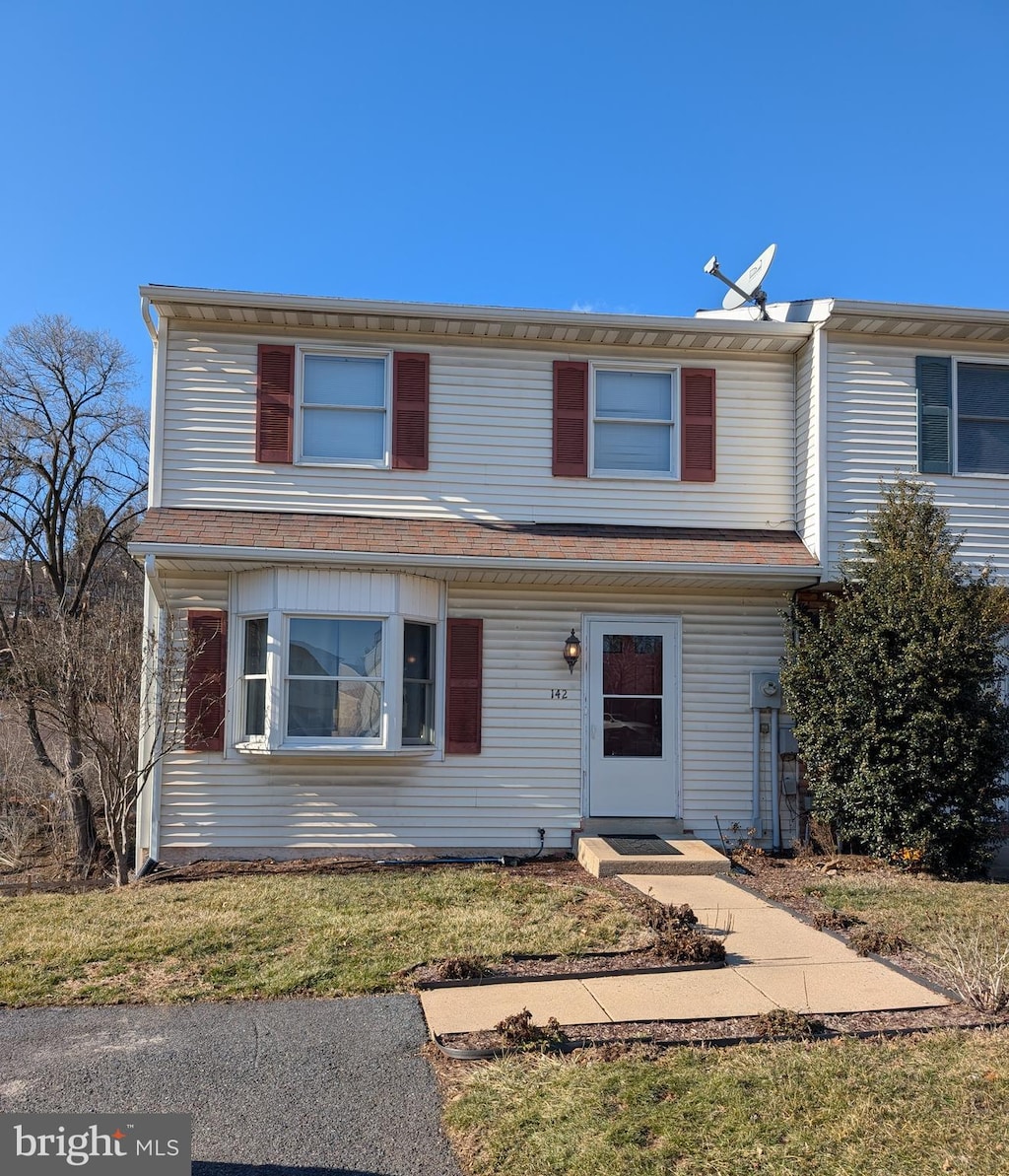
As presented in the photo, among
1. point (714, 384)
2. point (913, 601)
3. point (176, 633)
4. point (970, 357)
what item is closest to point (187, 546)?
point (176, 633)

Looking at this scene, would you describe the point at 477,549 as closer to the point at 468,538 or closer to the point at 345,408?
the point at 468,538

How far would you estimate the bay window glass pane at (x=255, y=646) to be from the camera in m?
9.60

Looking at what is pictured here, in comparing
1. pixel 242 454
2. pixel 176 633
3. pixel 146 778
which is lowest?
pixel 146 778

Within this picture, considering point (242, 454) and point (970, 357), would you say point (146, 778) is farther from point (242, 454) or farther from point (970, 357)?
point (970, 357)

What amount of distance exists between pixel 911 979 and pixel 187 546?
22.0ft

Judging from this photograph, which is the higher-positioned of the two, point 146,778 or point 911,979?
point 146,778

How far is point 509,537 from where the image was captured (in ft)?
32.4

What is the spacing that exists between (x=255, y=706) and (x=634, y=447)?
4.67 meters

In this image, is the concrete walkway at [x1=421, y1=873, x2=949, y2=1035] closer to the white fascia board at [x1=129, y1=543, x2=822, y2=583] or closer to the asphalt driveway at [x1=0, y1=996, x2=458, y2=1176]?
the asphalt driveway at [x1=0, y1=996, x2=458, y2=1176]

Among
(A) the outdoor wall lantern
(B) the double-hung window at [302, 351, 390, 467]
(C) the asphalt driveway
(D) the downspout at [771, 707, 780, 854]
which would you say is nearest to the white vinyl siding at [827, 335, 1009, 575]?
(D) the downspout at [771, 707, 780, 854]

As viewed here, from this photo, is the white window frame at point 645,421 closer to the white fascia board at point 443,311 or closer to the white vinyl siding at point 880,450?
the white fascia board at point 443,311

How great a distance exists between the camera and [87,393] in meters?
23.3

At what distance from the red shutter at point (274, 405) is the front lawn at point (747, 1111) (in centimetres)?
693

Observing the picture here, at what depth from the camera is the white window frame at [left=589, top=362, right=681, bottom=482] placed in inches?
411
